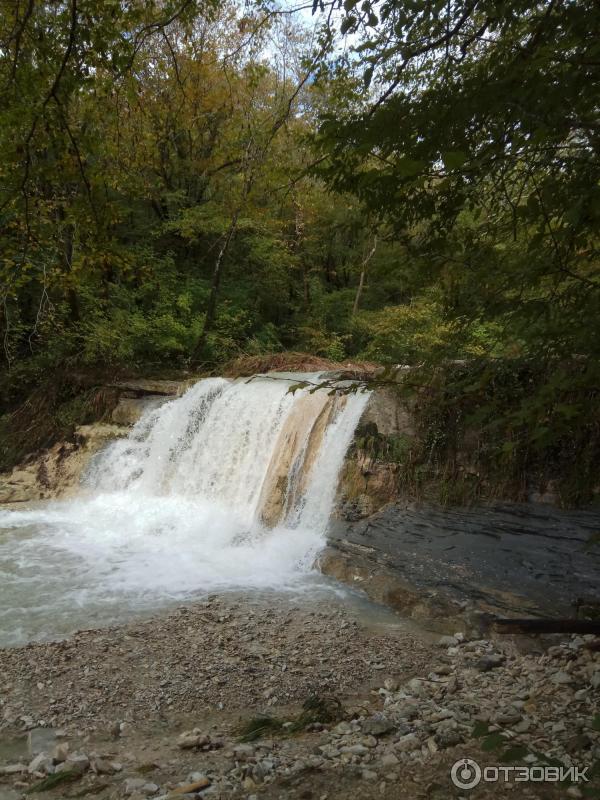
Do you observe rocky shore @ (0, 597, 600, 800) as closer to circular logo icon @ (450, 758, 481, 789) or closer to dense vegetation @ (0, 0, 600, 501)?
circular logo icon @ (450, 758, 481, 789)

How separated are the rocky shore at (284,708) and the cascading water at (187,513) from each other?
919 mm

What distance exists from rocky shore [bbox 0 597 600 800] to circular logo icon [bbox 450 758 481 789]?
4 cm

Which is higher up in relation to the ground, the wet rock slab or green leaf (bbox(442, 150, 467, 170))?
green leaf (bbox(442, 150, 467, 170))

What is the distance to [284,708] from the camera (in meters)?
3.65

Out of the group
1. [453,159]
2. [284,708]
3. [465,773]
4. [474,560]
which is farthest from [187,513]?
[453,159]

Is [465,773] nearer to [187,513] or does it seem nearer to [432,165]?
[432,165]

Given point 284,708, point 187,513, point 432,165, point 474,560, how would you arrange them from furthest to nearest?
point 187,513
point 474,560
point 284,708
point 432,165

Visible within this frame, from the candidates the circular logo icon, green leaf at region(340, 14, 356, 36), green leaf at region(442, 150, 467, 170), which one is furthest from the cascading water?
green leaf at region(442, 150, 467, 170)

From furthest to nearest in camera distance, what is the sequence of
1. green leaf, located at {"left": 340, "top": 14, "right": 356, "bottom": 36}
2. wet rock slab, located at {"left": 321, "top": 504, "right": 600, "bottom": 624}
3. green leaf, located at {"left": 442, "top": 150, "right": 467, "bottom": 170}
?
wet rock slab, located at {"left": 321, "top": 504, "right": 600, "bottom": 624} < green leaf, located at {"left": 340, "top": 14, "right": 356, "bottom": 36} < green leaf, located at {"left": 442, "top": 150, "right": 467, "bottom": 170}

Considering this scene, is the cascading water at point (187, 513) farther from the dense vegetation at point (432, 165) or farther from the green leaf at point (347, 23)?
the green leaf at point (347, 23)

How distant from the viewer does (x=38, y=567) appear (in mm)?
6395

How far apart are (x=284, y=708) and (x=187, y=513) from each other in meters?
5.12

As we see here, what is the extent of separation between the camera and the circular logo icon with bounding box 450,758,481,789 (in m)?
2.42

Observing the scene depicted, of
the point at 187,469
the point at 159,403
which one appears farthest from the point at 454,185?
the point at 159,403
